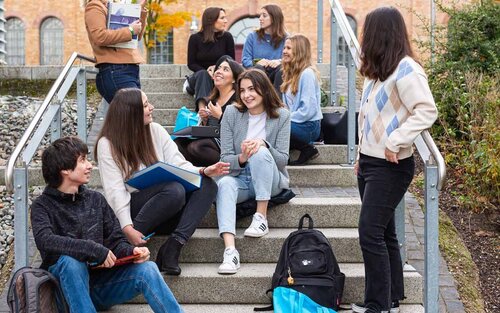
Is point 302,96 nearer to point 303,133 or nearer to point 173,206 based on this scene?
point 303,133

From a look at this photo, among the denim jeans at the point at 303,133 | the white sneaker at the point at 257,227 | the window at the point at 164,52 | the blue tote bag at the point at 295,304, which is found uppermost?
the window at the point at 164,52

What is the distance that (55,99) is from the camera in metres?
5.79

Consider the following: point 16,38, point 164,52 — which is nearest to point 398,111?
point 164,52

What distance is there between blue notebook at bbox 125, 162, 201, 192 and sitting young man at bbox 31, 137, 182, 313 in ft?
1.33

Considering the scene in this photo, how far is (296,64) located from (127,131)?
2.20 meters

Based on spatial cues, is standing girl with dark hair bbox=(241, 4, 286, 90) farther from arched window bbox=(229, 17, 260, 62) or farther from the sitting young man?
arched window bbox=(229, 17, 260, 62)

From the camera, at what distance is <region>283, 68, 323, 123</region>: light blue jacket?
648 centimetres

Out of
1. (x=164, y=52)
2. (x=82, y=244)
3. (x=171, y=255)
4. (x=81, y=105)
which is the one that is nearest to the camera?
(x=82, y=244)

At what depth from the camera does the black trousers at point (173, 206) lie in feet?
15.8

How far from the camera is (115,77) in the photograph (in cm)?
638

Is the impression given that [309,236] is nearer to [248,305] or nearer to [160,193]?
[248,305]

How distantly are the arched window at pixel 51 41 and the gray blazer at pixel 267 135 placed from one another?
25.8 meters

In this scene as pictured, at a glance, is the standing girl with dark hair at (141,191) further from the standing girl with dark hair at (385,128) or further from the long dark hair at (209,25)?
the long dark hair at (209,25)

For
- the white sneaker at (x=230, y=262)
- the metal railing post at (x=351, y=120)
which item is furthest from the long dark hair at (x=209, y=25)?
the white sneaker at (x=230, y=262)
